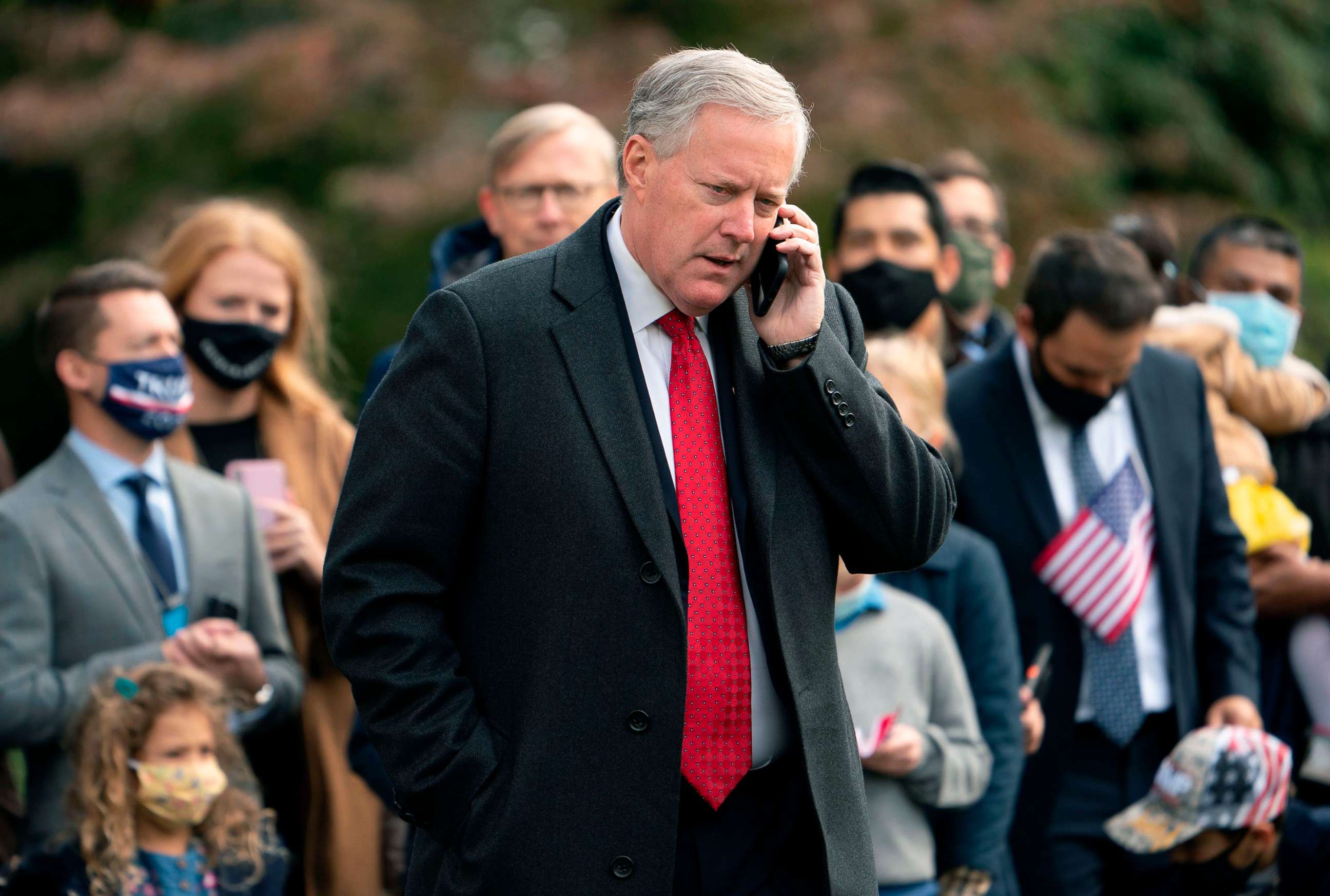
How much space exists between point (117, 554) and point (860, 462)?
265 centimetres

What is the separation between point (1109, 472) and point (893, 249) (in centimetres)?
117

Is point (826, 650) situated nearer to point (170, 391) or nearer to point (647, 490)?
point (647, 490)

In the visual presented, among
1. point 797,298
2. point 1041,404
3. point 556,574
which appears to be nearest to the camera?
point 556,574

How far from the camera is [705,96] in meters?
2.91

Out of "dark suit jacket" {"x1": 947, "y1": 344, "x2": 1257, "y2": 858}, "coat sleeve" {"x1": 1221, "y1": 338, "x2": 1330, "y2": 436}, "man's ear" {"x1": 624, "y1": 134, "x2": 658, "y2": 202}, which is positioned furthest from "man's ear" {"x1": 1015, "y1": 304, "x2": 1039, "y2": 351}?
"man's ear" {"x1": 624, "y1": 134, "x2": 658, "y2": 202}

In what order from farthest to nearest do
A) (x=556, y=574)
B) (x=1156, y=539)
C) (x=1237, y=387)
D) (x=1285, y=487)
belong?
1. (x=1285, y=487)
2. (x=1237, y=387)
3. (x=1156, y=539)
4. (x=556, y=574)

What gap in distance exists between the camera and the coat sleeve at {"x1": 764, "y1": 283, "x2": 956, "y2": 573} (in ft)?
9.73

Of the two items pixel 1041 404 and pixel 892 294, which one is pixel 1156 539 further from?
pixel 892 294

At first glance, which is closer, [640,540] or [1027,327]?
[640,540]

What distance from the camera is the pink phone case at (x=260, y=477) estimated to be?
18.1ft

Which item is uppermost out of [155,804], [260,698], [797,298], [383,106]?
[383,106]

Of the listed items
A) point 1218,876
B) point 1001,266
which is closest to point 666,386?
point 1218,876

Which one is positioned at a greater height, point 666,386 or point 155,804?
point 666,386

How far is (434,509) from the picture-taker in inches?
114
